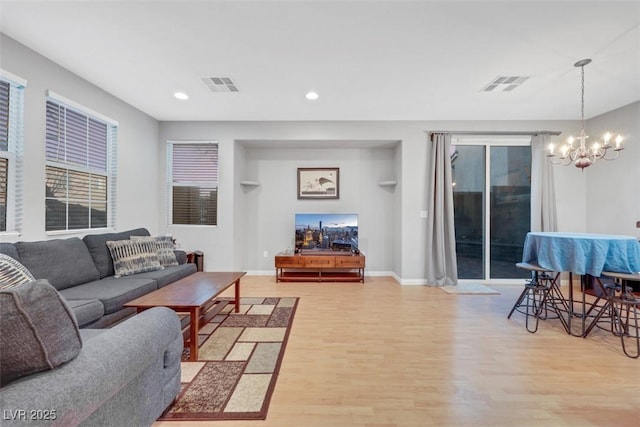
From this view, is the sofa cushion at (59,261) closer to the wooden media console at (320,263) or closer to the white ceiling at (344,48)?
the white ceiling at (344,48)

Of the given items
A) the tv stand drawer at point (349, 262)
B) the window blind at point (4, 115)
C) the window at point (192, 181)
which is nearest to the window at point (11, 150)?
the window blind at point (4, 115)

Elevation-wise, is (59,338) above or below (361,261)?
above

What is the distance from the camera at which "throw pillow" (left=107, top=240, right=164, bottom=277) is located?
9.85 feet

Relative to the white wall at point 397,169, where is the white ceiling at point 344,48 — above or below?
above

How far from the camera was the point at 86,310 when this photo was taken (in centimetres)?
205

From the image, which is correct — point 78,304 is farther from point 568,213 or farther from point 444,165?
point 568,213

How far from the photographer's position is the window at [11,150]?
2408mm

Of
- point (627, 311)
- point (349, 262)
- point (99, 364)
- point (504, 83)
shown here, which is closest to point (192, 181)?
point (349, 262)

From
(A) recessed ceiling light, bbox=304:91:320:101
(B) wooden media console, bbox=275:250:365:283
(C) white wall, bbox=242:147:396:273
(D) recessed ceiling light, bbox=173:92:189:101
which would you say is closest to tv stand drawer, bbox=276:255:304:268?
(B) wooden media console, bbox=275:250:365:283

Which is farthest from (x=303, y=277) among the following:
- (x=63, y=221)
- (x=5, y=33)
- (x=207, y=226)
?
(x=5, y=33)

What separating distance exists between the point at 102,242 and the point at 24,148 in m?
1.11

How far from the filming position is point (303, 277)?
15.5 feet

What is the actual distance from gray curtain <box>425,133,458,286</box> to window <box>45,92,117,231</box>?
4.75 metres

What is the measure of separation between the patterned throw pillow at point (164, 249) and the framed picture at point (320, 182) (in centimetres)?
236
